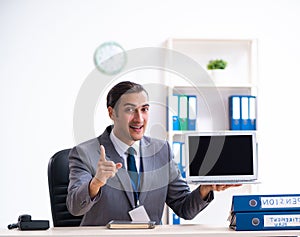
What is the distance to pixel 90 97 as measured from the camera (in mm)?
4414

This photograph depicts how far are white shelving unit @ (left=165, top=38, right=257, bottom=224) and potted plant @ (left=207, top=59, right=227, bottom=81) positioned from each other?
0.03 meters

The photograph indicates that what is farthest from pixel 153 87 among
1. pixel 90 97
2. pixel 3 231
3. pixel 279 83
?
pixel 3 231

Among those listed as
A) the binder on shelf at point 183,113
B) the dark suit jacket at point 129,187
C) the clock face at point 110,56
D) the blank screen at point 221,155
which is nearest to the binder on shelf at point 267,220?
the blank screen at point 221,155

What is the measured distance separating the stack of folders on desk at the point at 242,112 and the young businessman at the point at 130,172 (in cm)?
156

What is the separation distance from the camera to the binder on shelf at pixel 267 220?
2.18 meters

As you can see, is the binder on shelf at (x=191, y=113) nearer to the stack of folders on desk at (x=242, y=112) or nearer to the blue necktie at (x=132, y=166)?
the stack of folders on desk at (x=242, y=112)

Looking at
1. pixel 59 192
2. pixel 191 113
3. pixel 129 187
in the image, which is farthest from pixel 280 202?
pixel 191 113

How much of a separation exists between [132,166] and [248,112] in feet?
5.87

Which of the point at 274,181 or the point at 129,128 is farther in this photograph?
the point at 274,181

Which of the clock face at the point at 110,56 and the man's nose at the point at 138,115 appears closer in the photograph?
the man's nose at the point at 138,115

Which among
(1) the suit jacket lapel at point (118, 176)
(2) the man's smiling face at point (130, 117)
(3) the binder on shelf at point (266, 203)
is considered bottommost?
(3) the binder on shelf at point (266, 203)

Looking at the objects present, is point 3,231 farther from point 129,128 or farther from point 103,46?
point 103,46

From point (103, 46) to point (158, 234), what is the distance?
2.55 m

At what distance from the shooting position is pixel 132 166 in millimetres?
2746
